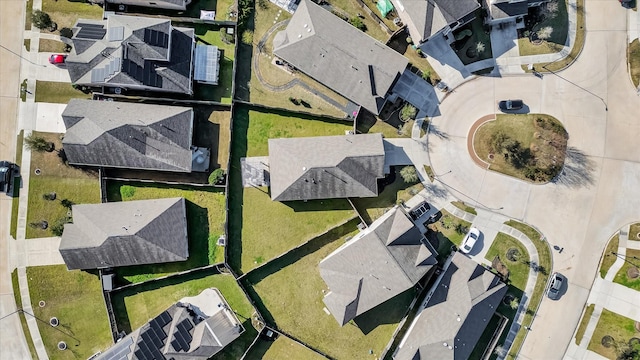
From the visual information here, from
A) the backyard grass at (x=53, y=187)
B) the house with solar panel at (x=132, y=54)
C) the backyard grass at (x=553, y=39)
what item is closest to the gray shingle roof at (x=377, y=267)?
the backyard grass at (x=553, y=39)

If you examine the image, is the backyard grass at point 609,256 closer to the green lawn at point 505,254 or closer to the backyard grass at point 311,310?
the green lawn at point 505,254

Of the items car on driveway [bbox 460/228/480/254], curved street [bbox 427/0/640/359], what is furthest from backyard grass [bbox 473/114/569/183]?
Result: car on driveway [bbox 460/228/480/254]

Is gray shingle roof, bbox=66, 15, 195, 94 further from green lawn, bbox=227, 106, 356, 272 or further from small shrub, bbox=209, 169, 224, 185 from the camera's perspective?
small shrub, bbox=209, 169, 224, 185

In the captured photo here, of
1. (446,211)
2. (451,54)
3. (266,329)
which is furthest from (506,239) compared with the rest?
(266,329)

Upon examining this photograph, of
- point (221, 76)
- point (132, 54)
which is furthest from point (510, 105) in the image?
point (132, 54)

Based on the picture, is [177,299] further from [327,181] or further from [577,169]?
[577,169]

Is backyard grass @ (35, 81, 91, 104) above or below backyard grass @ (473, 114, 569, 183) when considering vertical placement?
below

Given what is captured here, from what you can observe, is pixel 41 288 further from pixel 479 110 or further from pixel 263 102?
pixel 479 110
